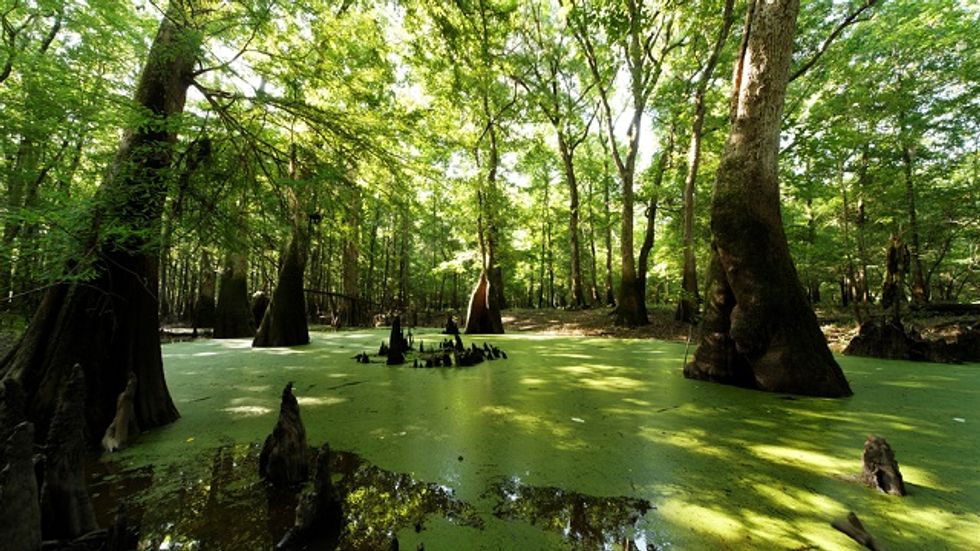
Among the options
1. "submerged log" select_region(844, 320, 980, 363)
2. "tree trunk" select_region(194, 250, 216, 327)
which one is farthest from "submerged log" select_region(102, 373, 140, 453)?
"tree trunk" select_region(194, 250, 216, 327)

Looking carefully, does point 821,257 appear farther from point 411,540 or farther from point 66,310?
point 66,310

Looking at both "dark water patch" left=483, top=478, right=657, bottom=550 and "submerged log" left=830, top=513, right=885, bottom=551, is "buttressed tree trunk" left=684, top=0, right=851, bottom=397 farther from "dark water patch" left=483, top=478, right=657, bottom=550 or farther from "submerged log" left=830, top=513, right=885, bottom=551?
"dark water patch" left=483, top=478, right=657, bottom=550

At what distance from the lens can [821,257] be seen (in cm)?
1503

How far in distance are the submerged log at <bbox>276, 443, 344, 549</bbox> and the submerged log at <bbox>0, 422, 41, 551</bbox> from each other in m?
0.72

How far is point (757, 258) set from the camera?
13.4ft

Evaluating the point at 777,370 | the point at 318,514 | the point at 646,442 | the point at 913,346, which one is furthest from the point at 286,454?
the point at 913,346

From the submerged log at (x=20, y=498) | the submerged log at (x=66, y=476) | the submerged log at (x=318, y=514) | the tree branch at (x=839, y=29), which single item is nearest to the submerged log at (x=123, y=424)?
the submerged log at (x=66, y=476)

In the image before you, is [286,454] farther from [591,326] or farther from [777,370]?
[591,326]

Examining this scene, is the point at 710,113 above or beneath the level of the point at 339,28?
above

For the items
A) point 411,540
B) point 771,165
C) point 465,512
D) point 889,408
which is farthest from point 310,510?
point 771,165

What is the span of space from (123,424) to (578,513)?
9.61 ft

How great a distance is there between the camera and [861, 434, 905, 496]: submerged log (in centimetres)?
179

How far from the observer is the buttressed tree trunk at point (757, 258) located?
379 cm

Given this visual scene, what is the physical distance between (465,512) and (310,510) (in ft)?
2.10
